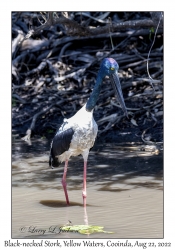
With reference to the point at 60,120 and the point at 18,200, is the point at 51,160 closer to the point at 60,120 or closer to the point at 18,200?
the point at 18,200

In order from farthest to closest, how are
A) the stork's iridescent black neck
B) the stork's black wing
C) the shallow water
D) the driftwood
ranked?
1. the driftwood
2. the stork's black wing
3. the stork's iridescent black neck
4. the shallow water

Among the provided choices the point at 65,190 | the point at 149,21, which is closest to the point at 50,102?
the point at 149,21

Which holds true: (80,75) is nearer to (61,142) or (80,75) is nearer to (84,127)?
(61,142)

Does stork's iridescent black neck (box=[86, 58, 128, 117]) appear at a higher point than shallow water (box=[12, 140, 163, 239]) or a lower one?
higher

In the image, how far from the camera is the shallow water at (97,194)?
571 cm

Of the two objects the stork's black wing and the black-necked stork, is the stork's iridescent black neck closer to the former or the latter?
the black-necked stork

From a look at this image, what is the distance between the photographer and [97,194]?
684 cm

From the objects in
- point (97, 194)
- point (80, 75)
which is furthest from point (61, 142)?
point (80, 75)

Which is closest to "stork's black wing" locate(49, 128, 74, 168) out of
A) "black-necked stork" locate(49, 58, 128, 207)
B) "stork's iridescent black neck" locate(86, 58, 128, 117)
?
"black-necked stork" locate(49, 58, 128, 207)

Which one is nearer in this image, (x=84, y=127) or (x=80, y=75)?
(x=84, y=127)

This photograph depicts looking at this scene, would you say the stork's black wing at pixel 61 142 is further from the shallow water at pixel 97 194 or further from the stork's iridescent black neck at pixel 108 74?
the shallow water at pixel 97 194

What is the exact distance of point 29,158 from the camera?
8.63 meters

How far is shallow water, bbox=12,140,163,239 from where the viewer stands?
5.71m

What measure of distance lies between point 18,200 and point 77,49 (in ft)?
19.3
